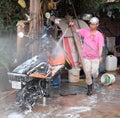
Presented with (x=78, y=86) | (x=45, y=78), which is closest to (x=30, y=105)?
(x=45, y=78)

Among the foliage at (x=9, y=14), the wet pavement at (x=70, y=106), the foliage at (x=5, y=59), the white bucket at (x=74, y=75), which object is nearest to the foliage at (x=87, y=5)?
the foliage at (x=9, y=14)

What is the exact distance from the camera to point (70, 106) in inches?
279

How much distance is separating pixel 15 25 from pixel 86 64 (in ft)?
9.80

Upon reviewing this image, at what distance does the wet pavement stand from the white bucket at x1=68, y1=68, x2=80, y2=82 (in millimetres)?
1102

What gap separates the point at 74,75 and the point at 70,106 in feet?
7.58

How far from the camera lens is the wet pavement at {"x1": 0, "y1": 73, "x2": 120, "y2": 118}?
255 inches

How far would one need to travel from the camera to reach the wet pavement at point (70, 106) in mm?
6484

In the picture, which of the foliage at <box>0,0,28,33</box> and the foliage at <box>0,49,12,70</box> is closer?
the foliage at <box>0,49,12,70</box>

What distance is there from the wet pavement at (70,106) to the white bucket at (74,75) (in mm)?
1102

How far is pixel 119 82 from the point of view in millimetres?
9492

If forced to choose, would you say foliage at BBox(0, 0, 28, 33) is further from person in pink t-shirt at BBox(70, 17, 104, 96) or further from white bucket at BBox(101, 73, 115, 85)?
white bucket at BBox(101, 73, 115, 85)

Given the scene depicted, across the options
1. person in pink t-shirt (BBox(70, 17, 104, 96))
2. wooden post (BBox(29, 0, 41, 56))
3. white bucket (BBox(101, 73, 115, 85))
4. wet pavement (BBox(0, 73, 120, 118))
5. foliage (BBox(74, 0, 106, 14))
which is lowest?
wet pavement (BBox(0, 73, 120, 118))

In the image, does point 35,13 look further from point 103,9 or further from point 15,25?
point 103,9

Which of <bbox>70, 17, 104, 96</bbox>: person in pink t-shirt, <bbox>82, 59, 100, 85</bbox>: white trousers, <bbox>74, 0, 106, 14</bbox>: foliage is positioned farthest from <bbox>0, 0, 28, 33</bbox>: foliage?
<bbox>82, 59, 100, 85</bbox>: white trousers
